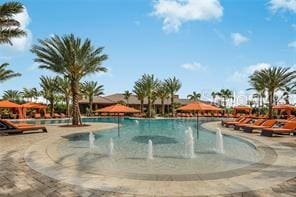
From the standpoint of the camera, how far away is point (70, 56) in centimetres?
2703

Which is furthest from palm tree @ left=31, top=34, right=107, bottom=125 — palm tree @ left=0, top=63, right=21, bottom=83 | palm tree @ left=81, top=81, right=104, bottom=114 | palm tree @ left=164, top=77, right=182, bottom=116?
palm tree @ left=164, top=77, right=182, bottom=116

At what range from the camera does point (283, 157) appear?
10977 mm

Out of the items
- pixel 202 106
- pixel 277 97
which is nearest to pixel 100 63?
pixel 202 106

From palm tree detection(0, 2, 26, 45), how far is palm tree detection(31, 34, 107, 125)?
7066 mm

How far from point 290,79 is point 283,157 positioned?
30.5 m

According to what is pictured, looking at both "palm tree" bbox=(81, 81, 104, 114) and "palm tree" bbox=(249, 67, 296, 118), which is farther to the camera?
"palm tree" bbox=(81, 81, 104, 114)

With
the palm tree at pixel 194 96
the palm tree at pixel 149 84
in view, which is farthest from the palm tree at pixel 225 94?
the palm tree at pixel 149 84

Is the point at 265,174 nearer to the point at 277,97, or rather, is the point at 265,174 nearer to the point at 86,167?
the point at 86,167

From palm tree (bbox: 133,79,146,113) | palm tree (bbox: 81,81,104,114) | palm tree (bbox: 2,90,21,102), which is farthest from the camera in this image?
palm tree (bbox: 2,90,21,102)

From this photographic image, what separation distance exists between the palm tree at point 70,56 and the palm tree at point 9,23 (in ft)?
23.2

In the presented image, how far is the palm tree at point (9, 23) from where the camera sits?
18.3 meters

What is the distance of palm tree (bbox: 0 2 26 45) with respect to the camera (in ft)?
60.0

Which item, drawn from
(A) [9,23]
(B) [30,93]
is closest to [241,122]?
(A) [9,23]

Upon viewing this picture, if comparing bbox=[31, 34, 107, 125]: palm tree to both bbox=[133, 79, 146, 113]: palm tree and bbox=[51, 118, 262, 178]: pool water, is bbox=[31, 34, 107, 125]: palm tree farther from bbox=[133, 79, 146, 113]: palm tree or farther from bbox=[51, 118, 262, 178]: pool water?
bbox=[133, 79, 146, 113]: palm tree
